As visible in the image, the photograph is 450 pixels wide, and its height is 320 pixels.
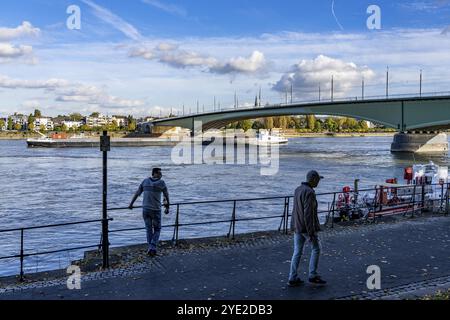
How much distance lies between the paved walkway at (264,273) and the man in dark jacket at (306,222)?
213 millimetres

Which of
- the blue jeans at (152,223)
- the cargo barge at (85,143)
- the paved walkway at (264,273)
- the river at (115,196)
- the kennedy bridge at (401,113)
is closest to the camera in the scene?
A: the paved walkway at (264,273)

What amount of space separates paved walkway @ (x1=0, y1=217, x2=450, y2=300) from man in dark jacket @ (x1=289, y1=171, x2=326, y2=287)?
0.70 feet

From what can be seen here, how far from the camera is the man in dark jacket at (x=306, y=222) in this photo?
327 inches

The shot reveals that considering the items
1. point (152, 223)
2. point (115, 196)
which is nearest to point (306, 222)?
point (152, 223)

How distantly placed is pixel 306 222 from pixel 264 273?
4.73 feet

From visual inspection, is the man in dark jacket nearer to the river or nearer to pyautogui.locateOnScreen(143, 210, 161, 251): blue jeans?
pyautogui.locateOnScreen(143, 210, 161, 251): blue jeans

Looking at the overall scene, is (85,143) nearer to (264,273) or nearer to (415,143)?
(415,143)

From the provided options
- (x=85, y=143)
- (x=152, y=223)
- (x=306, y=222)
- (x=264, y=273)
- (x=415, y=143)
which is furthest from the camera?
(x=85, y=143)

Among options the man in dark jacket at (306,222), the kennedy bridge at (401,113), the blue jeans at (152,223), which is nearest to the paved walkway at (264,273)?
the man in dark jacket at (306,222)

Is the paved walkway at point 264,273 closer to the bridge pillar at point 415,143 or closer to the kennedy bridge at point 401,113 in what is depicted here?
the kennedy bridge at point 401,113

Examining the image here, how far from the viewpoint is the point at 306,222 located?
8.34 m

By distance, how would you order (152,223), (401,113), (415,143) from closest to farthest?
(152,223) → (401,113) → (415,143)
